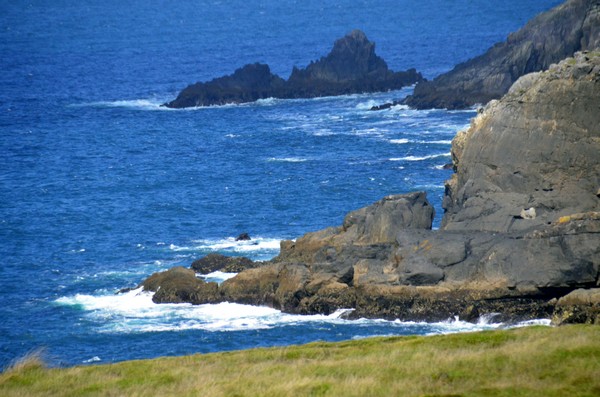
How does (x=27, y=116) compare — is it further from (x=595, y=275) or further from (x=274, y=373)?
(x=274, y=373)

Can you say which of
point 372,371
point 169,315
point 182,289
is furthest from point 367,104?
point 372,371

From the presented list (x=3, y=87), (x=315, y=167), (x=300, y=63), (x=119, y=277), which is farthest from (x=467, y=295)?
(x=300, y=63)

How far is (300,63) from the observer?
184m

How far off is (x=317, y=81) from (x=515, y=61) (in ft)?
99.4

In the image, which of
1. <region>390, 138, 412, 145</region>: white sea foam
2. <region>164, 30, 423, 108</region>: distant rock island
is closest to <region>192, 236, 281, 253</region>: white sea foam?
<region>390, 138, 412, 145</region>: white sea foam

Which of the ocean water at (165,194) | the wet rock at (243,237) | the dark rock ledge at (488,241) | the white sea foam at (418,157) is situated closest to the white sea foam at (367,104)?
the ocean water at (165,194)

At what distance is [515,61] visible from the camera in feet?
409

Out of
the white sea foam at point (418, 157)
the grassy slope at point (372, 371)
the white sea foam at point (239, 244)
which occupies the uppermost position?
the grassy slope at point (372, 371)

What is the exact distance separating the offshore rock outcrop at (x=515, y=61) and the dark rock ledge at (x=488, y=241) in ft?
181

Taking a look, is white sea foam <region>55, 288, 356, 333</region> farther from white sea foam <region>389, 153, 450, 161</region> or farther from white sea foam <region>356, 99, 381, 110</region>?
white sea foam <region>356, 99, 381, 110</region>

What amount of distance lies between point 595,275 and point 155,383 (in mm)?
26901

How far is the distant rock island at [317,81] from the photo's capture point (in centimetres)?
14150

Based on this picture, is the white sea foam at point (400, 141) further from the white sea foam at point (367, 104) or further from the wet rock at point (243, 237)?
the wet rock at point (243, 237)

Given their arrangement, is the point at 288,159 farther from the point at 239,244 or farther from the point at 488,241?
the point at 488,241
